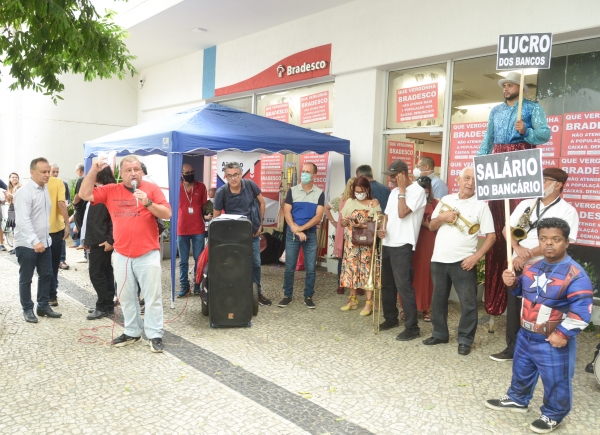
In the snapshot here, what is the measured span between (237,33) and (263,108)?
167 centimetres

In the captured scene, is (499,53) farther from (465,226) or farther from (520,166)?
(465,226)

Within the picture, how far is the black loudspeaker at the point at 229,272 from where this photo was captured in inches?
220

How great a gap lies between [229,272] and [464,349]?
257cm

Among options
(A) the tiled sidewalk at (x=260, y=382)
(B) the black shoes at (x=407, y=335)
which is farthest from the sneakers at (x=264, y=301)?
(B) the black shoes at (x=407, y=335)

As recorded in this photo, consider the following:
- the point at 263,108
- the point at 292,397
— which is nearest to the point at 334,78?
the point at 263,108

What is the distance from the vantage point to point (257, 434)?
3.32 metres

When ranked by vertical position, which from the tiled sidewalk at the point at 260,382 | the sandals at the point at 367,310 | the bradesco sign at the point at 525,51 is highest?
the bradesco sign at the point at 525,51

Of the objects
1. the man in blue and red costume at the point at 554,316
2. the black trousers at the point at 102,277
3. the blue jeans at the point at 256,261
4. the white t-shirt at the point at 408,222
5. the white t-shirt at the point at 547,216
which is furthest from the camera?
the blue jeans at the point at 256,261

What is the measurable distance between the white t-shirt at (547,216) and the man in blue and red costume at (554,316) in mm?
973

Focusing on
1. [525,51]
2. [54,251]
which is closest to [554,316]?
[525,51]

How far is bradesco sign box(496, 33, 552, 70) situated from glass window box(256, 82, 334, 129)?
524cm

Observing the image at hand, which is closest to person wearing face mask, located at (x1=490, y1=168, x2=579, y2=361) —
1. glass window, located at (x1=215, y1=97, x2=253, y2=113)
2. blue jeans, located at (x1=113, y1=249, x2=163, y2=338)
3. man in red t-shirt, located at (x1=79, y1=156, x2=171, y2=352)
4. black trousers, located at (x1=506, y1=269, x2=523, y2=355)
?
black trousers, located at (x1=506, y1=269, x2=523, y2=355)

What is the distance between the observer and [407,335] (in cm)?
539

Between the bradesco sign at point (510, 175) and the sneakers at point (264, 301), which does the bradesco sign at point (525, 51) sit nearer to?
the bradesco sign at point (510, 175)
